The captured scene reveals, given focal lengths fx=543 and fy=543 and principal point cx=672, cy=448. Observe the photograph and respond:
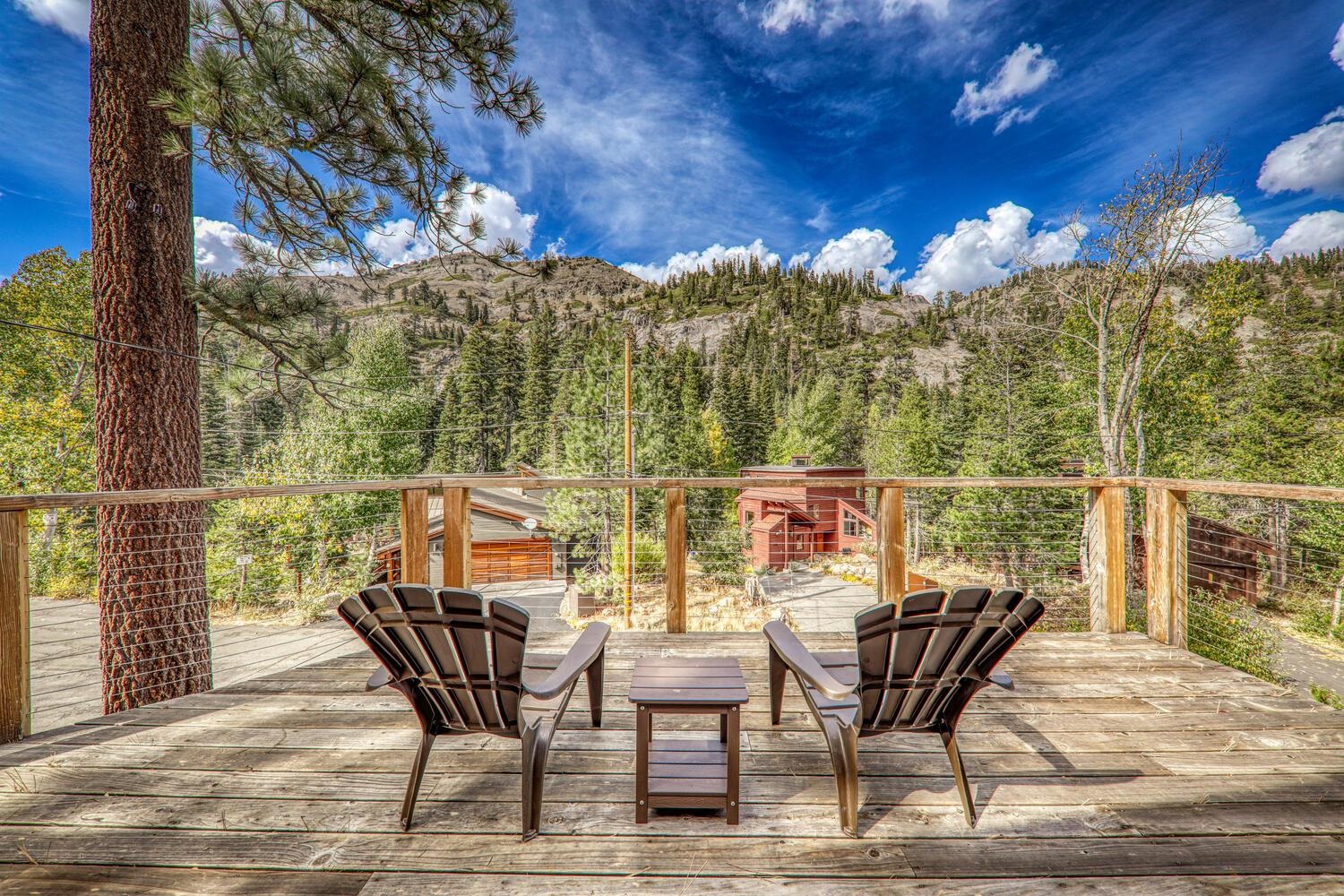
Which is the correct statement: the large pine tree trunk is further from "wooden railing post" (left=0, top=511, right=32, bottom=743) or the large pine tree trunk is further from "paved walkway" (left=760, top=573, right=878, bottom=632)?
"paved walkway" (left=760, top=573, right=878, bottom=632)

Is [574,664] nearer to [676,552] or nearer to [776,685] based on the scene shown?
[776,685]

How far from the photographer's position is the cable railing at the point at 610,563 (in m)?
3.25

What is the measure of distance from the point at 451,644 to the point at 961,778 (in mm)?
1717

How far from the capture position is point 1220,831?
67.9 inches

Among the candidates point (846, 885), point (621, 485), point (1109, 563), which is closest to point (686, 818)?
point (846, 885)

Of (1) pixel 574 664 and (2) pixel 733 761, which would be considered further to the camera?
(1) pixel 574 664

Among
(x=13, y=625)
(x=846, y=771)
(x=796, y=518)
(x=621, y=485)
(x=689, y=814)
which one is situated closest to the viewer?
(x=846, y=771)

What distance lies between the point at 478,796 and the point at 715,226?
8040cm

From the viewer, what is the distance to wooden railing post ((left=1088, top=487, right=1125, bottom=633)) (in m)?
3.66

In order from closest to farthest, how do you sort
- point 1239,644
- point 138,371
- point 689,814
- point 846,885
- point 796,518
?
1. point 846,885
2. point 689,814
3. point 138,371
4. point 1239,644
5. point 796,518

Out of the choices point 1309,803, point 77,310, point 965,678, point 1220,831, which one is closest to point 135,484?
point 965,678

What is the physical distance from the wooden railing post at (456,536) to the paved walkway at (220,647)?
5.01 metres

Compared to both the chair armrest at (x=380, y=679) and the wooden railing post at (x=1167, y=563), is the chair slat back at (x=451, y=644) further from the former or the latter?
the wooden railing post at (x=1167, y=563)

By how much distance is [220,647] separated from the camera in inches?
498
